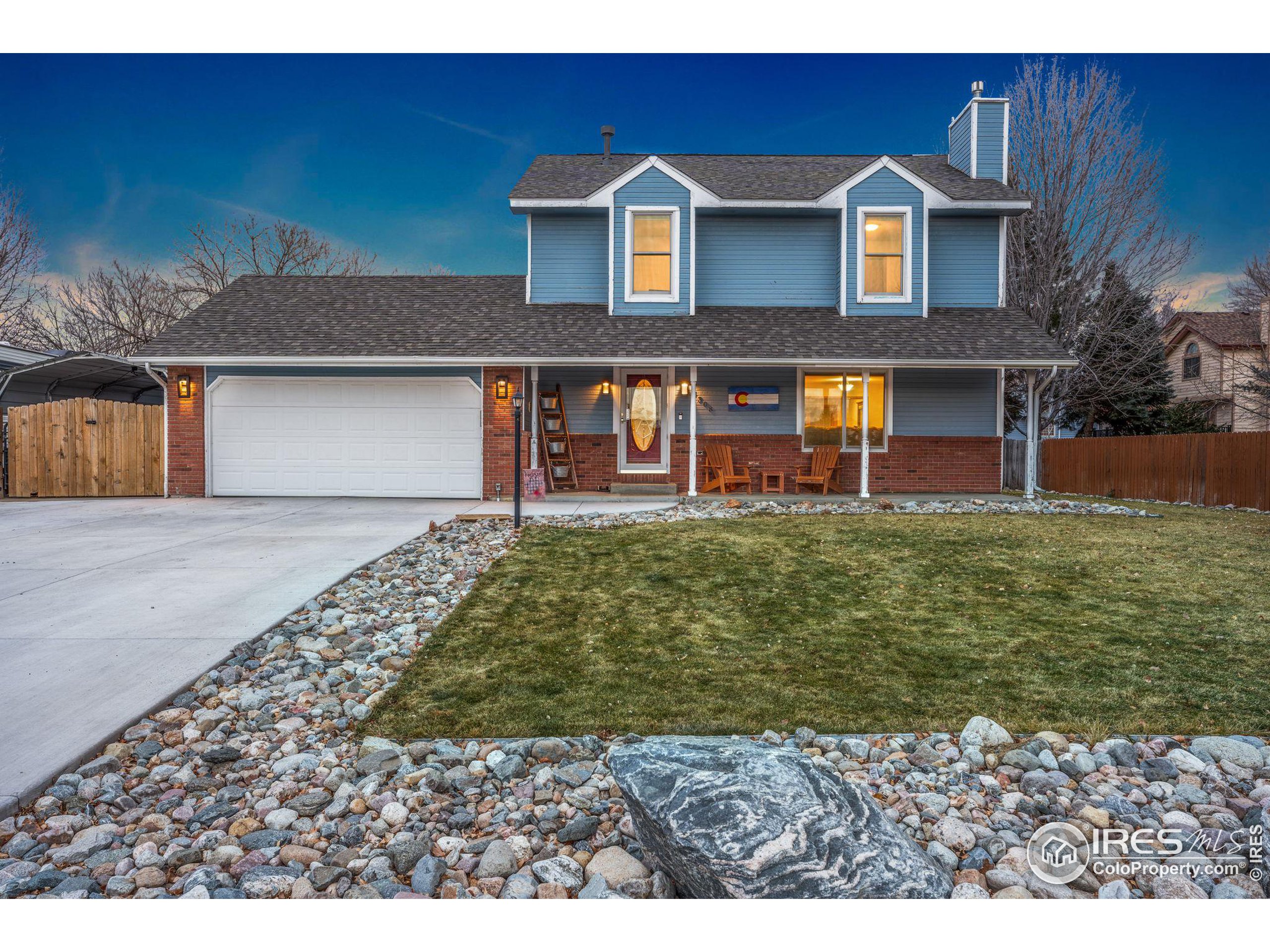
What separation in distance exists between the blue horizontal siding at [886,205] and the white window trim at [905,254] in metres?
0.03

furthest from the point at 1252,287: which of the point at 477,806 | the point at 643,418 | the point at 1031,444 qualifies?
the point at 477,806

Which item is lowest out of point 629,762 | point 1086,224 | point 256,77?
point 629,762

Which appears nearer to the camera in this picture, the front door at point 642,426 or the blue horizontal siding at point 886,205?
the blue horizontal siding at point 886,205

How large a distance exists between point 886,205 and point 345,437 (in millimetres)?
10530

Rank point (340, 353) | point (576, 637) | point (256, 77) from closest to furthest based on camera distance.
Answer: point (576, 637)
point (256, 77)
point (340, 353)

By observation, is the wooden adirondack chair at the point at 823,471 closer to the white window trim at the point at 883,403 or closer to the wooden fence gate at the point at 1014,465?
the white window trim at the point at 883,403

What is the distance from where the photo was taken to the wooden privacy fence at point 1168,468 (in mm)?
12195

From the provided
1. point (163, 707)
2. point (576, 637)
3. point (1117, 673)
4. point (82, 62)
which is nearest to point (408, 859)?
point (163, 707)

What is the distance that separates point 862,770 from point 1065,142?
A: 1902 centimetres

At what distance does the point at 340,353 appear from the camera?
12336 millimetres

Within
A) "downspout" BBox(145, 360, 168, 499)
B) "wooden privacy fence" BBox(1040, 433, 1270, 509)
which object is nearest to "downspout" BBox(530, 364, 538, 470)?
"downspout" BBox(145, 360, 168, 499)

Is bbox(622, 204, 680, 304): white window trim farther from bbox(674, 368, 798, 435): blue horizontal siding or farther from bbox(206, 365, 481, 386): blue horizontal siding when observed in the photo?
bbox(206, 365, 481, 386): blue horizontal siding

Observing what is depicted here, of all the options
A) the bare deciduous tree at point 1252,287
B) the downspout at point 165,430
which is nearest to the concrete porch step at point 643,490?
the downspout at point 165,430

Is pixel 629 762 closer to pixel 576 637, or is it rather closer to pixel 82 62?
pixel 576 637
